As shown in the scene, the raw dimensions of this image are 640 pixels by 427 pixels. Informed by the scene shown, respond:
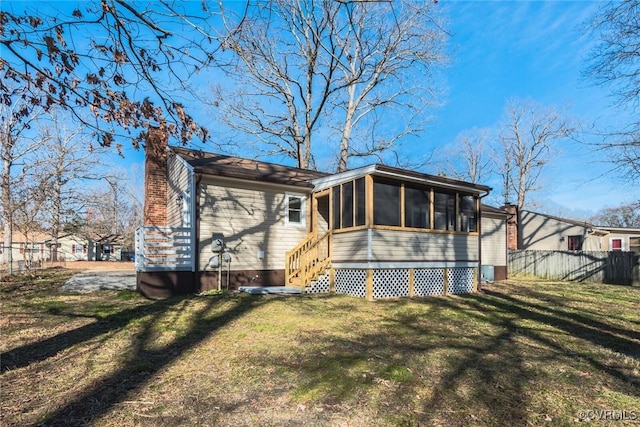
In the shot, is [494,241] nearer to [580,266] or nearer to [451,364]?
[580,266]

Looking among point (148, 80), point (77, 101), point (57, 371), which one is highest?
point (148, 80)

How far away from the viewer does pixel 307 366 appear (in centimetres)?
444

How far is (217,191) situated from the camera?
1102 centimetres

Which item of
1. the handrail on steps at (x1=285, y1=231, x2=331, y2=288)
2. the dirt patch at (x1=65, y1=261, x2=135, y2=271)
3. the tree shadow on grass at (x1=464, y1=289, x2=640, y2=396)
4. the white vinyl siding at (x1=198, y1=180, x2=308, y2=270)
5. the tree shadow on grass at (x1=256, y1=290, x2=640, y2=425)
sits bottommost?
the dirt patch at (x1=65, y1=261, x2=135, y2=271)

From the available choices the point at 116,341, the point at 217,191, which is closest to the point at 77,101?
the point at 116,341

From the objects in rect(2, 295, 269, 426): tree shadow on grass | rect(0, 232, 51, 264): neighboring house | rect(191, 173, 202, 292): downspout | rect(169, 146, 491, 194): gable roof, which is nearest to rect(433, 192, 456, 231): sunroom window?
rect(169, 146, 491, 194): gable roof

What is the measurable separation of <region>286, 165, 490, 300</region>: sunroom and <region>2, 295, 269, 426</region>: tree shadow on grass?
110 inches

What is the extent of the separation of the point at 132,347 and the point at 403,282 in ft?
24.3

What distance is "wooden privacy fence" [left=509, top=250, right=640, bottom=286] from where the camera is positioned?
56.8 ft

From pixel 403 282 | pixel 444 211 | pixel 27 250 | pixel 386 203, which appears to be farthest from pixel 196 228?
pixel 27 250

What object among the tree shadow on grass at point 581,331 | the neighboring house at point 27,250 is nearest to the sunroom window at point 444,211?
the tree shadow on grass at point 581,331

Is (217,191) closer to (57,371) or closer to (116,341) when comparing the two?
(116,341)

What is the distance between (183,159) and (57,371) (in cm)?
801

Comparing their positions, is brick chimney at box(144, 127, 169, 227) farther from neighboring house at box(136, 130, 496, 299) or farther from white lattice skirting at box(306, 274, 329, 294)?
white lattice skirting at box(306, 274, 329, 294)
